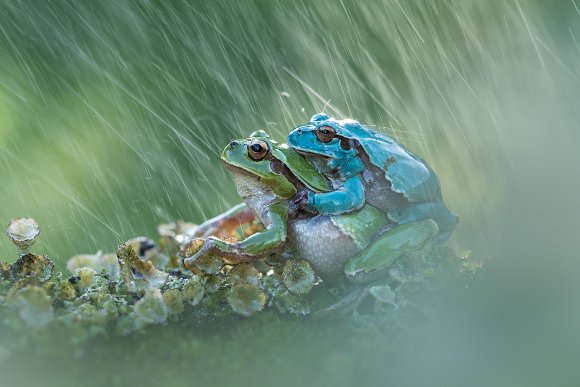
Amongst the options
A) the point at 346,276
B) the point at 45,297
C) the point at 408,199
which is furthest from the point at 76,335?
the point at 408,199

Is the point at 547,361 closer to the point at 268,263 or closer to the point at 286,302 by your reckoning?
the point at 286,302

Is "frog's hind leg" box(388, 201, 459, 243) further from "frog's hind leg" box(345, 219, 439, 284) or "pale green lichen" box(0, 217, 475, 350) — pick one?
"pale green lichen" box(0, 217, 475, 350)

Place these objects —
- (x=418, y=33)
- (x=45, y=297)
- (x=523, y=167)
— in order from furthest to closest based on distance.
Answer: (x=418, y=33) → (x=523, y=167) → (x=45, y=297)

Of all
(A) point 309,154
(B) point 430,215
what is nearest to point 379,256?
(B) point 430,215

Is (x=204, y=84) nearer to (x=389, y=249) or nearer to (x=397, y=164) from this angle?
(x=397, y=164)

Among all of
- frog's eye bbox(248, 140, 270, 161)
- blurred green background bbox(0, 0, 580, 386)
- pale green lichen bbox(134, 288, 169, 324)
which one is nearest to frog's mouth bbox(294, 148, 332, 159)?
frog's eye bbox(248, 140, 270, 161)

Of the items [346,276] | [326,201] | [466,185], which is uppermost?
[326,201]

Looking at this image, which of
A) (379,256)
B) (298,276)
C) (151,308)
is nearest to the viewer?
(151,308)
